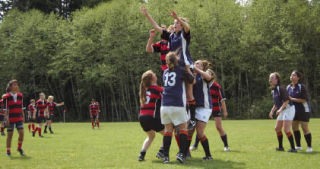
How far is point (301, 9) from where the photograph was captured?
37219 millimetres

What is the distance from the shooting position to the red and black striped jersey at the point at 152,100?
25.8 ft

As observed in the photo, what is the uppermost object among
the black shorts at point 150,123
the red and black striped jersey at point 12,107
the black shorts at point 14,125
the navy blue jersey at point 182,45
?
the navy blue jersey at point 182,45

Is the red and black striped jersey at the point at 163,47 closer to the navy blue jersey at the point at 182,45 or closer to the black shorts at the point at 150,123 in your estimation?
the navy blue jersey at the point at 182,45

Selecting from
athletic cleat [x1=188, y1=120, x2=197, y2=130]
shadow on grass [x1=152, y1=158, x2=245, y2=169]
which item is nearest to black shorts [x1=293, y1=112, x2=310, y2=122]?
shadow on grass [x1=152, y1=158, x2=245, y2=169]

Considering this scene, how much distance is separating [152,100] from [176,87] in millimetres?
1124

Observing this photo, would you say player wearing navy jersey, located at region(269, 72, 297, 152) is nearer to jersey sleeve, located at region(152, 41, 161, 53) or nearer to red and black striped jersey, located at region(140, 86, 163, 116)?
jersey sleeve, located at region(152, 41, 161, 53)

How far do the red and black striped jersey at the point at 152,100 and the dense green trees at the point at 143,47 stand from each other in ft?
96.6

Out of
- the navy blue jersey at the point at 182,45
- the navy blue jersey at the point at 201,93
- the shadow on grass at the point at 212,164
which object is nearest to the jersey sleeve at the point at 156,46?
the navy blue jersey at the point at 182,45

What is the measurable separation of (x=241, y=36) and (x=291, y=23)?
532cm

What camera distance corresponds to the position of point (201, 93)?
7.98 metres

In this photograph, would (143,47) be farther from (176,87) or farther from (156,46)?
(176,87)

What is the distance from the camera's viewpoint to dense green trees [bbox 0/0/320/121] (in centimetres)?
3675

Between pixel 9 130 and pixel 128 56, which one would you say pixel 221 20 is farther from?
pixel 9 130

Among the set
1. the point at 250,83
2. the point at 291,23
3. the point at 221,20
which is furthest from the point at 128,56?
the point at 291,23
